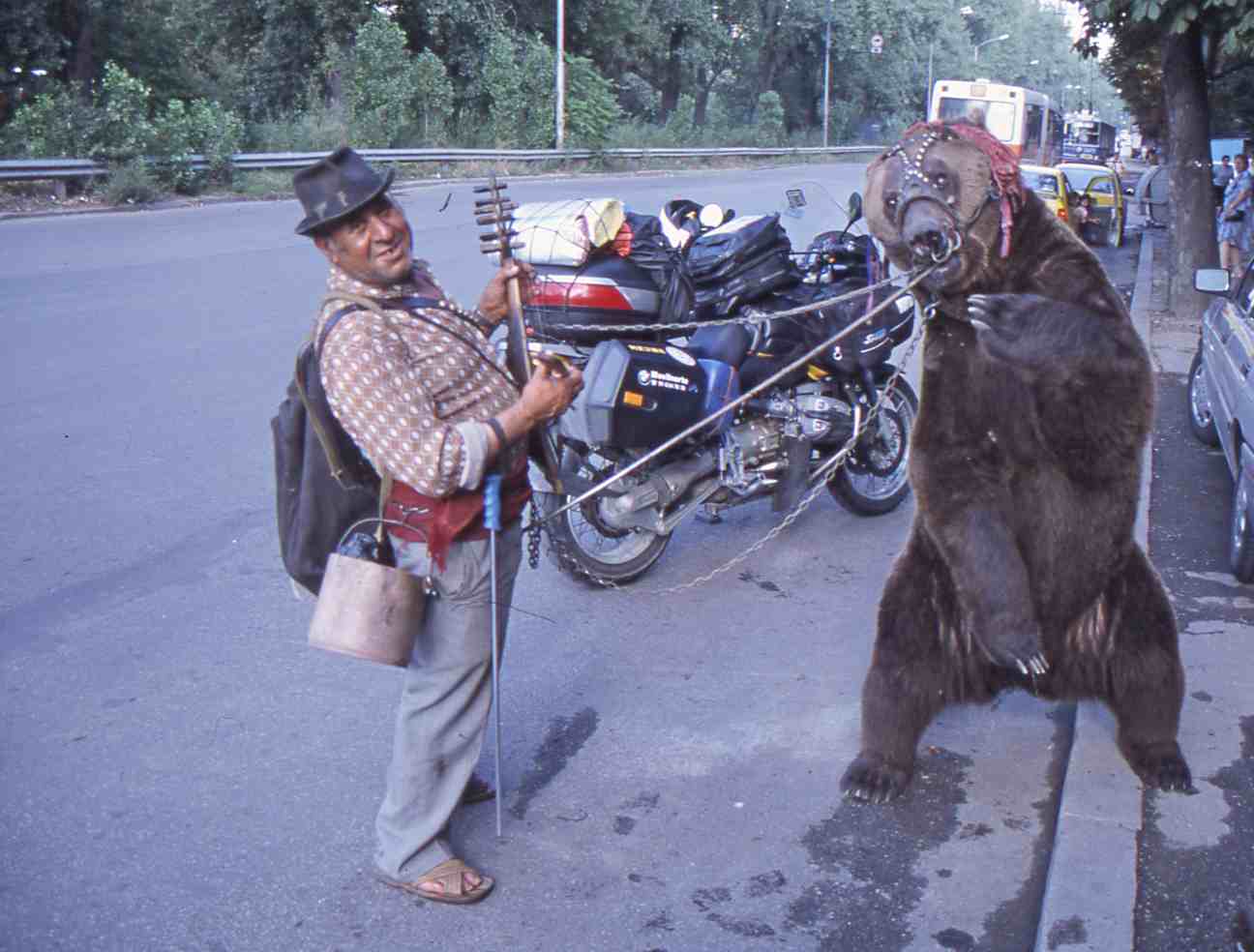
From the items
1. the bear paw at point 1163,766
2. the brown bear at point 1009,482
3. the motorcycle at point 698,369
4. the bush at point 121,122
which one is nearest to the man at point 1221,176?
the bush at point 121,122

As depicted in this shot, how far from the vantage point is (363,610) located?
10.4ft

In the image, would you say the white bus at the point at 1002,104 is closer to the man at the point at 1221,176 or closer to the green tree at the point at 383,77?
the man at the point at 1221,176

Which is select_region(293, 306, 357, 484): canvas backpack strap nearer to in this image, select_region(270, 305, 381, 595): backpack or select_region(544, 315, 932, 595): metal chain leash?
select_region(270, 305, 381, 595): backpack

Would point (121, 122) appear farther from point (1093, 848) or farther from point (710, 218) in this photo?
point (1093, 848)

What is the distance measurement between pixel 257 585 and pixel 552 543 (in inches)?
51.8

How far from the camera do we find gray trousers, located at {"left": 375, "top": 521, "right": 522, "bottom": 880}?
3387mm

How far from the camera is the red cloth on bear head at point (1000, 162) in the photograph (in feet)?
11.7

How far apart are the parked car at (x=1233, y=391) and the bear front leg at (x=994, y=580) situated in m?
2.84

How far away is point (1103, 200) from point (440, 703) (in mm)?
26448

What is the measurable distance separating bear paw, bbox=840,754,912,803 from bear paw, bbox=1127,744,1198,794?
2.28 feet

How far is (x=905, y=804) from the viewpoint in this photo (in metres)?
4.12

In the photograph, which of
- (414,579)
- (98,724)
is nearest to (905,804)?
(414,579)

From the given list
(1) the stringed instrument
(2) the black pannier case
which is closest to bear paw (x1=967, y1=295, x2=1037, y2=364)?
(1) the stringed instrument

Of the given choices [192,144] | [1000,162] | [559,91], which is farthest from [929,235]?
[559,91]
